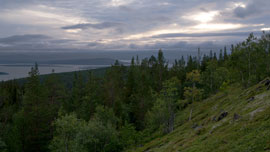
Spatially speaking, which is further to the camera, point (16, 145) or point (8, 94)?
point (8, 94)

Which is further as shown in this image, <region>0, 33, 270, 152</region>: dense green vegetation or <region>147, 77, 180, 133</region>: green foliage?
<region>147, 77, 180, 133</region>: green foliage

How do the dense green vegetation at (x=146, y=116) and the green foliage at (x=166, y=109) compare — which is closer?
the dense green vegetation at (x=146, y=116)

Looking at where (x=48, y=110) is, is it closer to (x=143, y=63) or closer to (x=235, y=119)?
(x=235, y=119)

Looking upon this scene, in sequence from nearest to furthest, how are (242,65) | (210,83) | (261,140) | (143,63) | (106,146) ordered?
(261,140)
(106,146)
(242,65)
(210,83)
(143,63)

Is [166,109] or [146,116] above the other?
[166,109]

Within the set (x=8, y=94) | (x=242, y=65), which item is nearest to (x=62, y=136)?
(x=242, y=65)

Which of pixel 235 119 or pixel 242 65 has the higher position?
pixel 242 65

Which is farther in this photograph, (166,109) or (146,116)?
(146,116)

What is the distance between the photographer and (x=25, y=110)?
61.7 m

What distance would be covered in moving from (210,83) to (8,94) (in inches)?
4176

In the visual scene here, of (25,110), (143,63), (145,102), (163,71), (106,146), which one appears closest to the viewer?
(106,146)

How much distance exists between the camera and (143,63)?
139 meters

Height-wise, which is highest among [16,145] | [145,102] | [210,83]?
[210,83]

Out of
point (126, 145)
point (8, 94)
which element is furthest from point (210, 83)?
point (8, 94)
